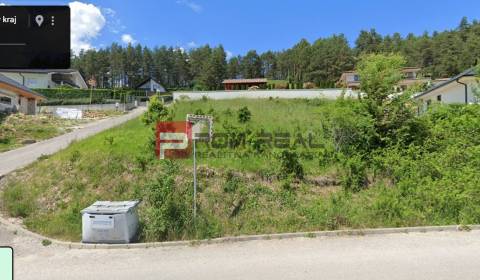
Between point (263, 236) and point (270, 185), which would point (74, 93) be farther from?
point (263, 236)

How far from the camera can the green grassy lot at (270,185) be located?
23.5 feet

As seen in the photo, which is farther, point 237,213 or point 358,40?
point 358,40

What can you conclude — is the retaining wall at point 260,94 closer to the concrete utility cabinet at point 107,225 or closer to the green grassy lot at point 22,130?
the green grassy lot at point 22,130

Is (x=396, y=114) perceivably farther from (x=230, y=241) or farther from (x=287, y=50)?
(x=287, y=50)

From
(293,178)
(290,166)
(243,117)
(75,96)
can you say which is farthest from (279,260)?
(75,96)

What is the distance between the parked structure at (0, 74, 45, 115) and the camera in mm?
27847

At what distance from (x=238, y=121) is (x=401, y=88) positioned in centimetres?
662

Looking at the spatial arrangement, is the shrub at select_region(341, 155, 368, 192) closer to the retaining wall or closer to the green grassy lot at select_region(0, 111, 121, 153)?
the green grassy lot at select_region(0, 111, 121, 153)

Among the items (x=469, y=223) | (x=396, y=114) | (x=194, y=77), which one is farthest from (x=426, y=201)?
(x=194, y=77)

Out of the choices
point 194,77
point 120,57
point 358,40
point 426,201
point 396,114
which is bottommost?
point 426,201

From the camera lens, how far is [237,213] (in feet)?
25.3

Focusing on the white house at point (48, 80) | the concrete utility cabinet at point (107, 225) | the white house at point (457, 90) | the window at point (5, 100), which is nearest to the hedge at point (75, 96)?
the white house at point (48, 80)

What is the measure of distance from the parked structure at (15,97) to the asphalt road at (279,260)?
85.8ft

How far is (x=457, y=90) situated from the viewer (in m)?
23.7
